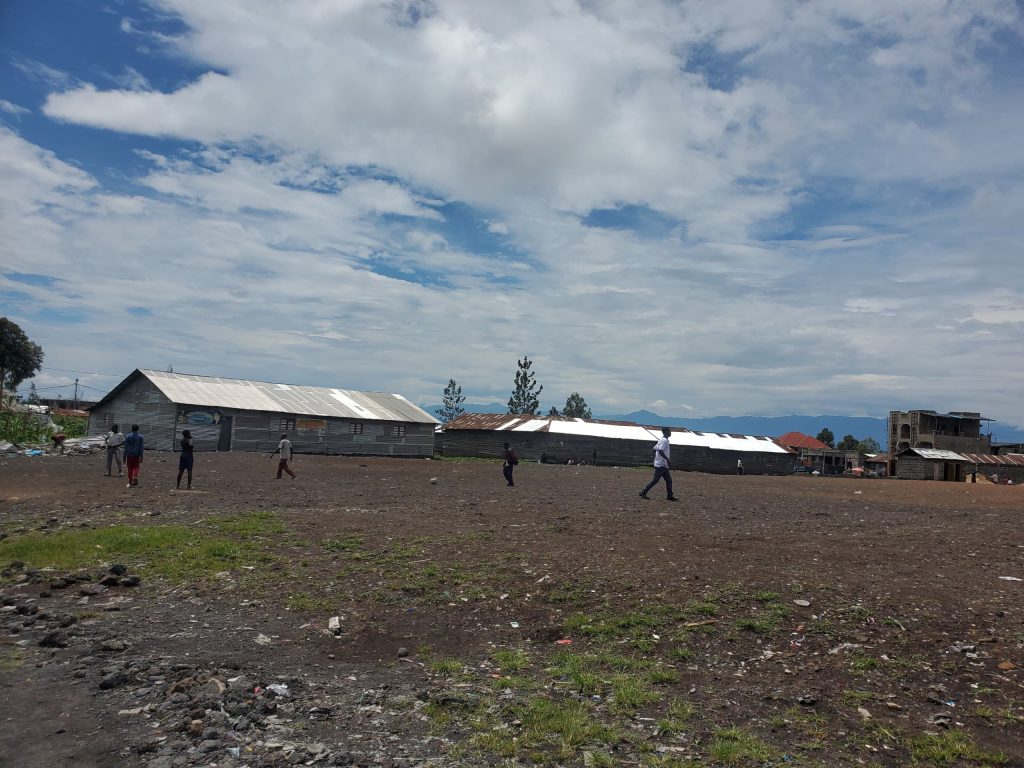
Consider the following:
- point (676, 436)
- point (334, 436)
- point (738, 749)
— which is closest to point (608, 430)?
point (676, 436)

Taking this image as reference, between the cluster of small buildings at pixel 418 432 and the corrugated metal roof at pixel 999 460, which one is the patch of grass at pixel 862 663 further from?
the corrugated metal roof at pixel 999 460

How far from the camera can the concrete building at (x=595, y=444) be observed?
60.4 meters

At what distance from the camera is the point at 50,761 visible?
16.0 feet

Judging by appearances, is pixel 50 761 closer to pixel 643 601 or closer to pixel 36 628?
pixel 36 628

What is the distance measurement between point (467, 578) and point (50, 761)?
561 cm

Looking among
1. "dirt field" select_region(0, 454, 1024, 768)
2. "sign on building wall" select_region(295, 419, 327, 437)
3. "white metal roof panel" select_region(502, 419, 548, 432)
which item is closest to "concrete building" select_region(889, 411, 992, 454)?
"white metal roof panel" select_region(502, 419, 548, 432)

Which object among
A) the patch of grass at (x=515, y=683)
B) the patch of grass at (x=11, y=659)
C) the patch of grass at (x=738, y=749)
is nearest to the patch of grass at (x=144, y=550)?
the patch of grass at (x=11, y=659)

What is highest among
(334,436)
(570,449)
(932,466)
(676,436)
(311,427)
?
(676,436)

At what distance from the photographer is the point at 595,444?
201 ft

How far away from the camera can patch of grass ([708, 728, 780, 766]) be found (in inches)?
202

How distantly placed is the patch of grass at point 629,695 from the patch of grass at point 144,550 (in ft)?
21.2

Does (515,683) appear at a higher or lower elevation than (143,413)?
lower

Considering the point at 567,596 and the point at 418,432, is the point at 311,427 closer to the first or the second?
the point at 418,432

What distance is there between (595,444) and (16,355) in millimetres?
58912
